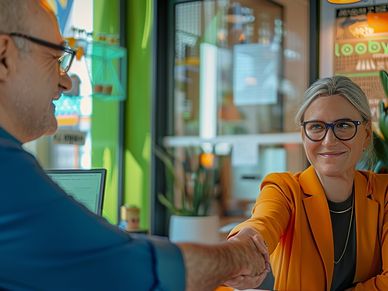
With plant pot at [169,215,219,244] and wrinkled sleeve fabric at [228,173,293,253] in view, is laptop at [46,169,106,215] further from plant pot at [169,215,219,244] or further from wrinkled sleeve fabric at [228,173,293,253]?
plant pot at [169,215,219,244]

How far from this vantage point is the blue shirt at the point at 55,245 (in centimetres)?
94

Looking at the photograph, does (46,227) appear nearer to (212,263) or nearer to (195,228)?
(212,263)

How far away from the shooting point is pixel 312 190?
6.63ft

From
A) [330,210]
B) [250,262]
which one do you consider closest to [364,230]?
[330,210]

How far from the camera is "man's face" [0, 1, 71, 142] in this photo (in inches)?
44.4

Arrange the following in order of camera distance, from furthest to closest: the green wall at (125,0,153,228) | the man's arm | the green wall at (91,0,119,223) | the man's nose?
1. the green wall at (125,0,153,228)
2. the green wall at (91,0,119,223)
3. the man's nose
4. the man's arm

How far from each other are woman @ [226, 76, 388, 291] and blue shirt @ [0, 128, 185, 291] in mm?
952

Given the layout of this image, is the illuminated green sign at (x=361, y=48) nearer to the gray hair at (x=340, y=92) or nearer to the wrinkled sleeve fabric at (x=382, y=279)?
the gray hair at (x=340, y=92)

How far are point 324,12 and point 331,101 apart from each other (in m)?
2.39

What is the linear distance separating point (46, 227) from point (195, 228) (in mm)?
3759

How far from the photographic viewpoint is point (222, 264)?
46.3 inches

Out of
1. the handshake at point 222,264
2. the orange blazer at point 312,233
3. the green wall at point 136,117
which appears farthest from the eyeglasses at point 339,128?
the green wall at point 136,117

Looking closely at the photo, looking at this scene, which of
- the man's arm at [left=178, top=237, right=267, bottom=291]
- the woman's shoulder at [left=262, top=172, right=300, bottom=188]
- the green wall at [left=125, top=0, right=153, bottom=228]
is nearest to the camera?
the man's arm at [left=178, top=237, right=267, bottom=291]

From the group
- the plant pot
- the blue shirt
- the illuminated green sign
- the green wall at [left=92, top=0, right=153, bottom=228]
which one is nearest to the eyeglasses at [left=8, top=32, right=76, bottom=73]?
the blue shirt
